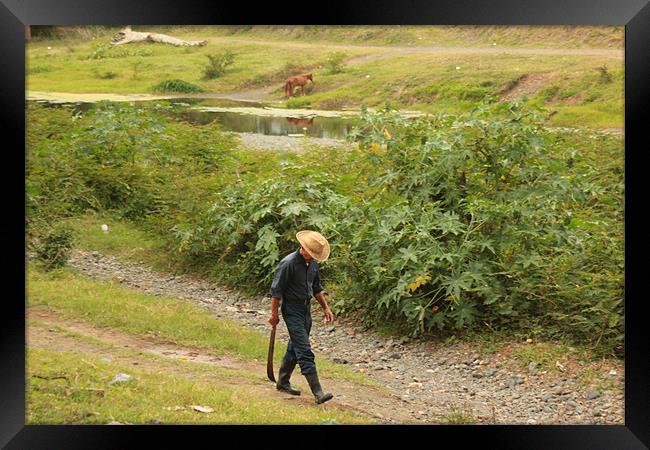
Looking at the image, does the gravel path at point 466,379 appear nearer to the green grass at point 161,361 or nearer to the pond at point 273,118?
the green grass at point 161,361

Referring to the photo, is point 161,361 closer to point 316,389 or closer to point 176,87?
point 316,389

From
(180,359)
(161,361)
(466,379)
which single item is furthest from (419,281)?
(161,361)

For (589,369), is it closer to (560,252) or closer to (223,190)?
(560,252)

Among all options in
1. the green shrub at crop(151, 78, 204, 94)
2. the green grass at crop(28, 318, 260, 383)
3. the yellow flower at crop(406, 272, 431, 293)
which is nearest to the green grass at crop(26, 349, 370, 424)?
the green grass at crop(28, 318, 260, 383)

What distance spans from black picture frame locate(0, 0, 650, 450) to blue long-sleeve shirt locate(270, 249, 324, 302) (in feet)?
3.36

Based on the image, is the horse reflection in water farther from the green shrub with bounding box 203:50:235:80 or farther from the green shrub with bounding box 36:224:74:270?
the green shrub with bounding box 36:224:74:270

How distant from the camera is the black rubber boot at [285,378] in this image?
19.3ft

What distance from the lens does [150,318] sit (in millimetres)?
7035

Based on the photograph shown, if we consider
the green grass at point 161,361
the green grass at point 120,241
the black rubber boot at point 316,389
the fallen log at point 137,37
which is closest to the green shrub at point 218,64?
the fallen log at point 137,37

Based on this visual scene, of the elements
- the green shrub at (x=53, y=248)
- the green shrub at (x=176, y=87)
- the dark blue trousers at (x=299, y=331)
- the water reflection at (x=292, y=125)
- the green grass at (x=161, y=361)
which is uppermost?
the green shrub at (x=176, y=87)

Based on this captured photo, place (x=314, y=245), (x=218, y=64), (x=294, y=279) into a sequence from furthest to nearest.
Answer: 1. (x=218, y=64)
2. (x=294, y=279)
3. (x=314, y=245)

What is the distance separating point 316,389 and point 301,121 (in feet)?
12.1

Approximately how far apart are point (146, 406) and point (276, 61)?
Answer: 3834mm

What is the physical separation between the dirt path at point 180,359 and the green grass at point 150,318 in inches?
3.7
